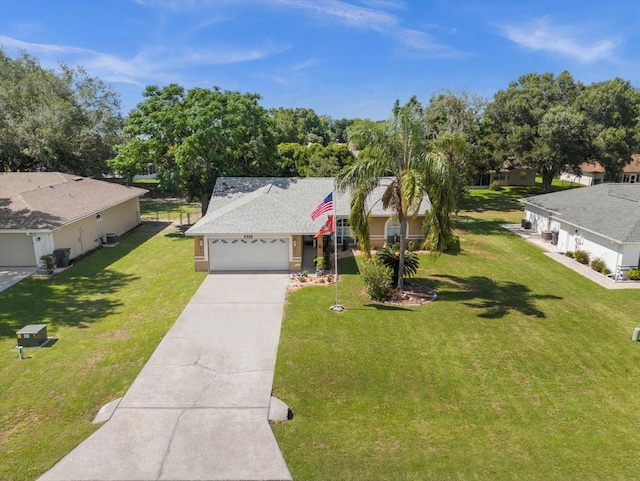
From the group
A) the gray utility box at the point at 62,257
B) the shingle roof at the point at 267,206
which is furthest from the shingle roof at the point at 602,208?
the gray utility box at the point at 62,257

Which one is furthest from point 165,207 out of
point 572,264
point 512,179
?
point 512,179

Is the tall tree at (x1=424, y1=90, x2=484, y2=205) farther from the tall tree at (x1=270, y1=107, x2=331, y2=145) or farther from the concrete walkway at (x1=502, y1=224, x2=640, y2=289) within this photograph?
the tall tree at (x1=270, y1=107, x2=331, y2=145)

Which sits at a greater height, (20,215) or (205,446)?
(20,215)

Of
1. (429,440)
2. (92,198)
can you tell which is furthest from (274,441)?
(92,198)

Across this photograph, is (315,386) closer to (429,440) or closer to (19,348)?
(429,440)

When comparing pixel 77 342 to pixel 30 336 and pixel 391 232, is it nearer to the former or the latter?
pixel 30 336
